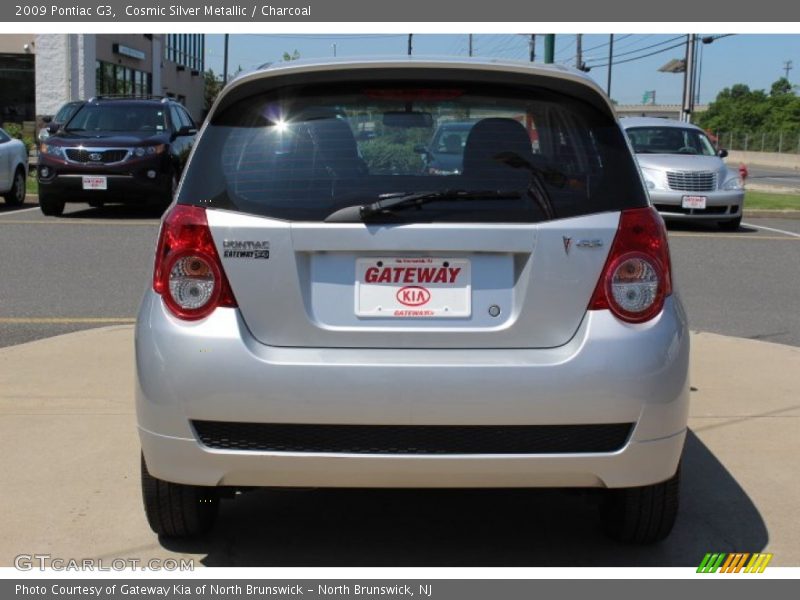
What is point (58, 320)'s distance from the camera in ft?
27.6

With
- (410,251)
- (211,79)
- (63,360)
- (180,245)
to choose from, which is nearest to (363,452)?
(410,251)

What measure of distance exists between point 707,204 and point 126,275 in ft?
Answer: 29.8

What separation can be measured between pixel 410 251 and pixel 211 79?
74.3 metres

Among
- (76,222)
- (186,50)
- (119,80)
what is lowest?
(76,222)

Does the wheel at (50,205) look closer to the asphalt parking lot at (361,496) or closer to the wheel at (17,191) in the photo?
the wheel at (17,191)

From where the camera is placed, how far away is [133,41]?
149 feet

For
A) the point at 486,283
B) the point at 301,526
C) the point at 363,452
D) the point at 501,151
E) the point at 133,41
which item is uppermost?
the point at 133,41

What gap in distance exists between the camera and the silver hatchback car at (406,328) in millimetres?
3496

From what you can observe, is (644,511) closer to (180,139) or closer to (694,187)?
(694,187)

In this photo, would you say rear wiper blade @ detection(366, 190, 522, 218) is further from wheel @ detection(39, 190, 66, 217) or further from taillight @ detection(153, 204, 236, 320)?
wheel @ detection(39, 190, 66, 217)

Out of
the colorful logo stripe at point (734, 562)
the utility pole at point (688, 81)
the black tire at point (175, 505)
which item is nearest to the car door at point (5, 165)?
the black tire at point (175, 505)

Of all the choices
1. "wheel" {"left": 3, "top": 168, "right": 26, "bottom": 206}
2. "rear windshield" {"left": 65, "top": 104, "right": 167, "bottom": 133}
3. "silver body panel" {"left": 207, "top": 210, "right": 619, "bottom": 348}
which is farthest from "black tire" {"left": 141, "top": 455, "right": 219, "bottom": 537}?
"wheel" {"left": 3, "top": 168, "right": 26, "bottom": 206}

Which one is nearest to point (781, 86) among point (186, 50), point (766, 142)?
point (766, 142)
